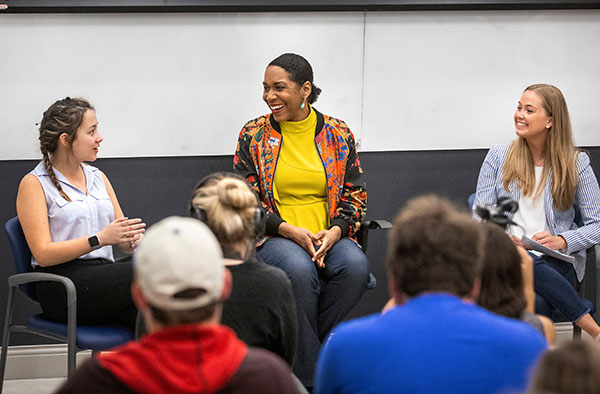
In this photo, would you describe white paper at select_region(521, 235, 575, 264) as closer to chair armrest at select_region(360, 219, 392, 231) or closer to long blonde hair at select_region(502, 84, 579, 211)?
long blonde hair at select_region(502, 84, 579, 211)

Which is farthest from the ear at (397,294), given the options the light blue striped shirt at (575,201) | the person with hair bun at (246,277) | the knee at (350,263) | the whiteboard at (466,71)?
the whiteboard at (466,71)

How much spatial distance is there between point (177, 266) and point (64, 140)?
194 centimetres

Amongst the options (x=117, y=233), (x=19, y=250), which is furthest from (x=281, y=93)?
(x=19, y=250)

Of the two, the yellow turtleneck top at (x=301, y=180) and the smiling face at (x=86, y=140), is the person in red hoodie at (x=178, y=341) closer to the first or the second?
the smiling face at (x=86, y=140)

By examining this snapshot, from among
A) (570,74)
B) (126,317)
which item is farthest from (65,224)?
(570,74)

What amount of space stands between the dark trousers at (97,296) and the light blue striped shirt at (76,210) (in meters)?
0.16

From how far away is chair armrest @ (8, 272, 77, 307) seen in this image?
8.84 ft

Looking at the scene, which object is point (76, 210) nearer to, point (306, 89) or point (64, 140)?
point (64, 140)

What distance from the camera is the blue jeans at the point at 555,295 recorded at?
3.12 meters

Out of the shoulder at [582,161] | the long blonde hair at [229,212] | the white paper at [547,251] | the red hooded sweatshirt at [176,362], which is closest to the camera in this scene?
the red hooded sweatshirt at [176,362]

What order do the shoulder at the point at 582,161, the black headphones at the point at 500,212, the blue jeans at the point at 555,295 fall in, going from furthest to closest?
the shoulder at the point at 582,161 → the blue jeans at the point at 555,295 → the black headphones at the point at 500,212

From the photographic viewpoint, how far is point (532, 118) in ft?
11.2

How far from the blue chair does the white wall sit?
716 mm

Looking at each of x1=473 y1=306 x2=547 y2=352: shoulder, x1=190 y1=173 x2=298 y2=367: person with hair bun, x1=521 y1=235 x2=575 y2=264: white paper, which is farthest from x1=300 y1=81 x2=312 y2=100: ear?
x1=473 y1=306 x2=547 y2=352: shoulder
